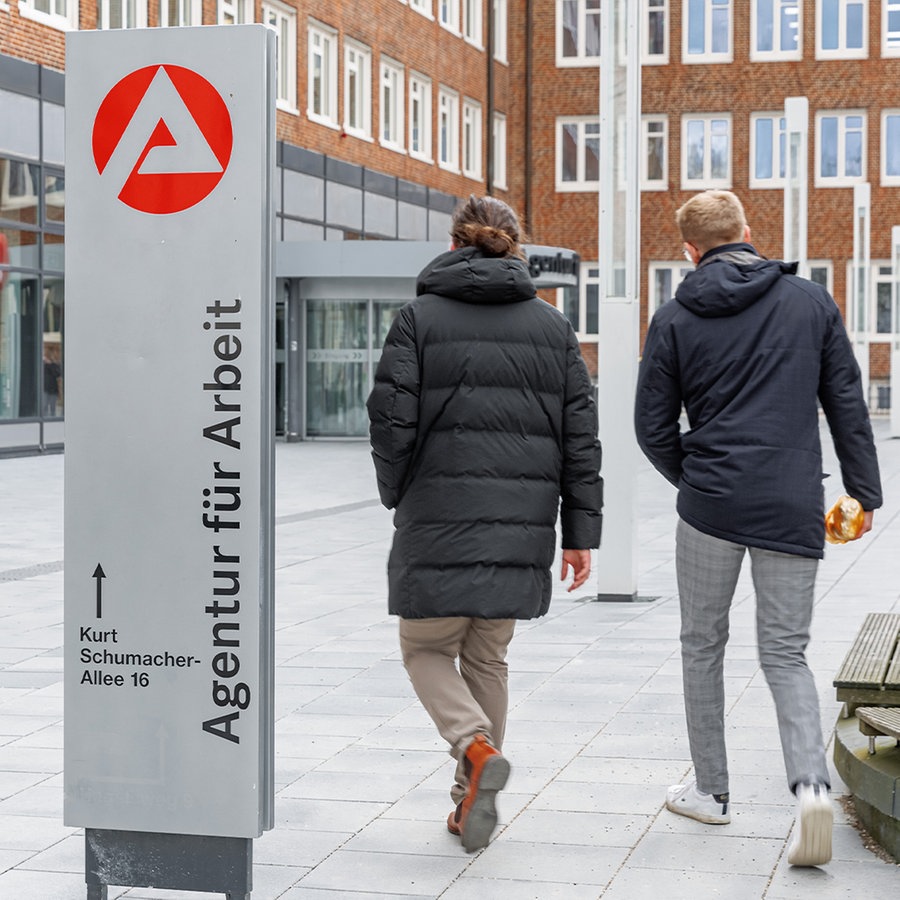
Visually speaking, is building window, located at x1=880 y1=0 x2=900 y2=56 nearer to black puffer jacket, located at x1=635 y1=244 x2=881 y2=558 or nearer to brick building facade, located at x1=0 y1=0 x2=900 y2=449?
brick building facade, located at x1=0 y1=0 x2=900 y2=449

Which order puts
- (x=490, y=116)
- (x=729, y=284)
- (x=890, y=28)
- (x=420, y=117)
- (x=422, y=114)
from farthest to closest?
(x=890, y=28)
(x=490, y=116)
(x=422, y=114)
(x=420, y=117)
(x=729, y=284)

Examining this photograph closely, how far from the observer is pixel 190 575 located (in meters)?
3.98

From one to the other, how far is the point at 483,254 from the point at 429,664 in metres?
1.17

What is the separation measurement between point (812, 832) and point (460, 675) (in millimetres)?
1077

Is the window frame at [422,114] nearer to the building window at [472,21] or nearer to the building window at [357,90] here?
the building window at [357,90]

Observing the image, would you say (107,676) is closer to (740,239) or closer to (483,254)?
(483,254)

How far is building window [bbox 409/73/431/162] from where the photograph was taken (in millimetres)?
39844

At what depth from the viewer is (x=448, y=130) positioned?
4256cm

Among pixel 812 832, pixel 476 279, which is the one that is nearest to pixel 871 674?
pixel 812 832

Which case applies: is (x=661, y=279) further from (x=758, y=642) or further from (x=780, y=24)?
(x=758, y=642)

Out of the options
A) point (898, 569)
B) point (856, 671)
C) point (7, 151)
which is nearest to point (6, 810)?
point (856, 671)

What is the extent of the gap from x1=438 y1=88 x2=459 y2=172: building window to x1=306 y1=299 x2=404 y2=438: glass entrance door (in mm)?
11204

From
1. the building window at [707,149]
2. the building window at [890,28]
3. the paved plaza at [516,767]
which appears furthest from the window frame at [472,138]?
the paved plaza at [516,767]

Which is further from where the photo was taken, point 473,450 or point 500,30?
point 500,30
